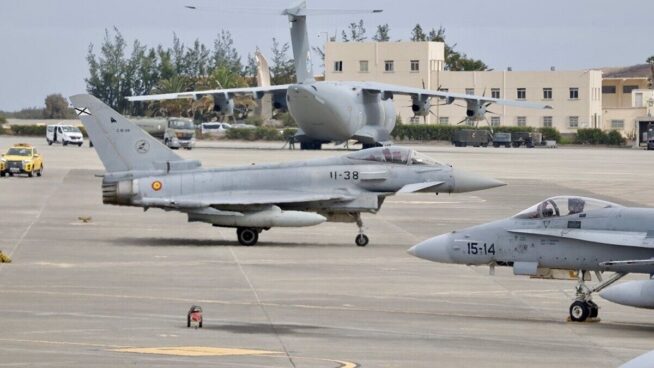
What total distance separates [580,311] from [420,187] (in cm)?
1166

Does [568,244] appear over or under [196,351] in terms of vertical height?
over

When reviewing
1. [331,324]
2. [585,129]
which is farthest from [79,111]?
[585,129]

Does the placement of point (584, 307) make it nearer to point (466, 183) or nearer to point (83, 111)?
point (466, 183)

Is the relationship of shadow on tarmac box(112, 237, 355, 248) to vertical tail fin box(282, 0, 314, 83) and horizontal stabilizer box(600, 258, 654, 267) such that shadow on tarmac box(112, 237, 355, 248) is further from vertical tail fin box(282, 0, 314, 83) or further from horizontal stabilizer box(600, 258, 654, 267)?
vertical tail fin box(282, 0, 314, 83)

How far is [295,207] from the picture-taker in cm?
3231

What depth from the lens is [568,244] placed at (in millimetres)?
21141

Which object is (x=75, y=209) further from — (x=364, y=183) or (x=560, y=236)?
(x=560, y=236)

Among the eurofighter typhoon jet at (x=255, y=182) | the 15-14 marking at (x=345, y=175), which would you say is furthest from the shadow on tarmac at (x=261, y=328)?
the 15-14 marking at (x=345, y=175)

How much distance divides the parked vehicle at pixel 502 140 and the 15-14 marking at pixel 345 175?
280ft

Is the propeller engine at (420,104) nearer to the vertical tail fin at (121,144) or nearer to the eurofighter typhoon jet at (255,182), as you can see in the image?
the eurofighter typhoon jet at (255,182)

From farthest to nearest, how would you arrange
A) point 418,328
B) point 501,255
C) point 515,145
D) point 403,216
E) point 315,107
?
point 515,145 < point 315,107 < point 403,216 < point 501,255 < point 418,328

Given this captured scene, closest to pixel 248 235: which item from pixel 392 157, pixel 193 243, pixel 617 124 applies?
pixel 193 243

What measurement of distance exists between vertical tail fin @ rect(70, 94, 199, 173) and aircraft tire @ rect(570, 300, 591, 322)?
13418 millimetres

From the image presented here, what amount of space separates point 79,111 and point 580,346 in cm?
1705
